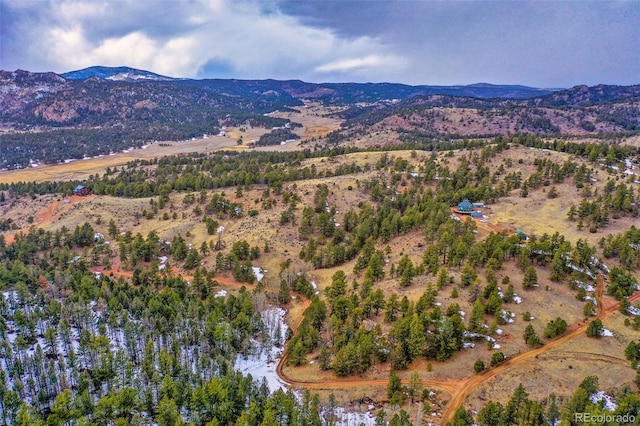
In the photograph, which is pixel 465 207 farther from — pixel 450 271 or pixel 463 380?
pixel 463 380

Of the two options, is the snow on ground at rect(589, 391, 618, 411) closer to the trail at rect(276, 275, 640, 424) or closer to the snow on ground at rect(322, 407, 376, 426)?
the trail at rect(276, 275, 640, 424)

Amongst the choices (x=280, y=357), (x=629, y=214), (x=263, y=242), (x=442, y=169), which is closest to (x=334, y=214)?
(x=263, y=242)

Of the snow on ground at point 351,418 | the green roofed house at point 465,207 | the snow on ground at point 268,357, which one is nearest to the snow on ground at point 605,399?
the snow on ground at point 351,418

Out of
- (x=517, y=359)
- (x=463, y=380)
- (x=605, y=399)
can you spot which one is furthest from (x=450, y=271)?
(x=605, y=399)

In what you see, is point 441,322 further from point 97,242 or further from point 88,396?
point 97,242

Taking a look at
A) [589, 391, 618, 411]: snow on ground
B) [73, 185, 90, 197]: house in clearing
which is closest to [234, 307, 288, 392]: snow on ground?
[589, 391, 618, 411]: snow on ground
